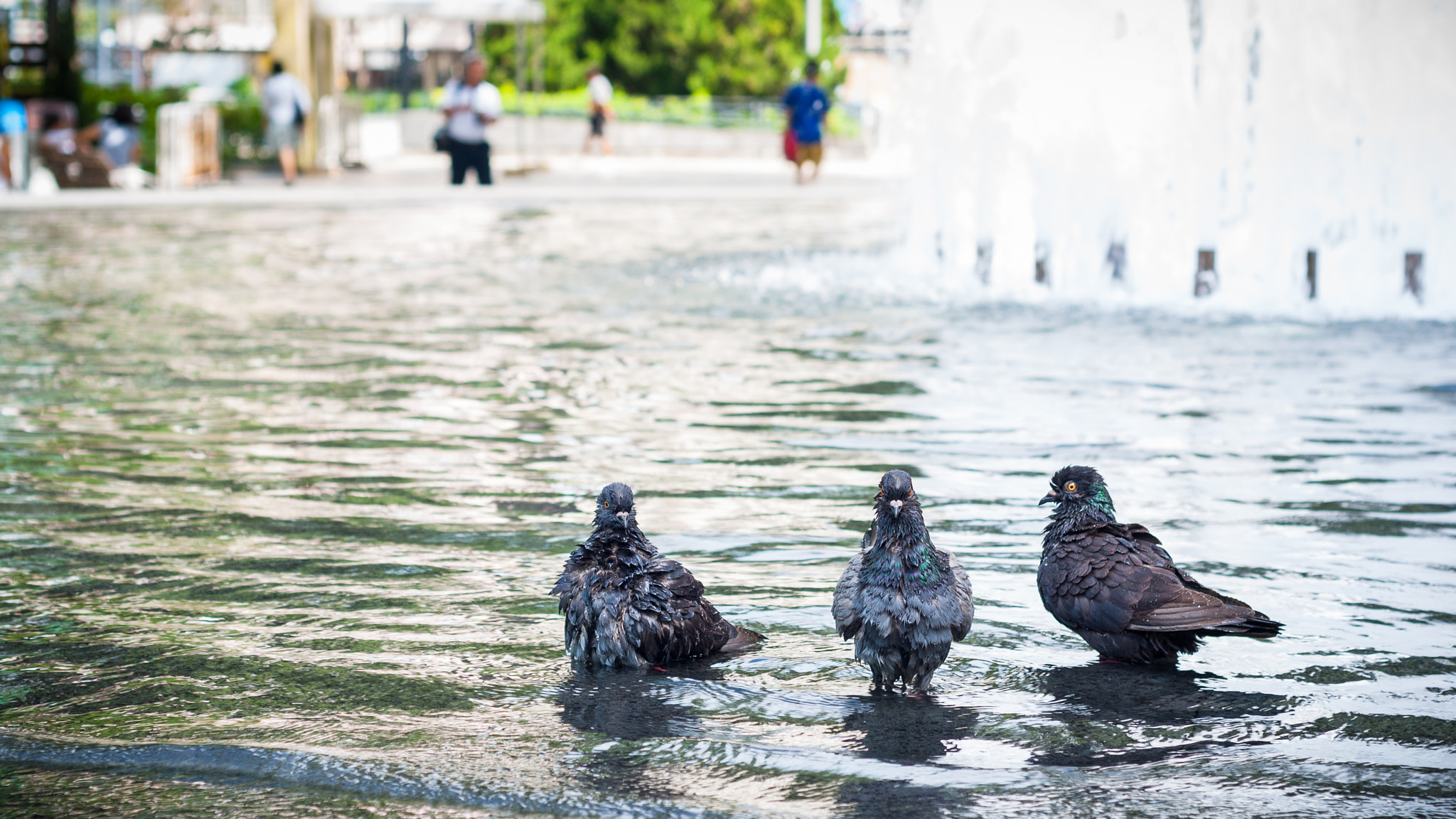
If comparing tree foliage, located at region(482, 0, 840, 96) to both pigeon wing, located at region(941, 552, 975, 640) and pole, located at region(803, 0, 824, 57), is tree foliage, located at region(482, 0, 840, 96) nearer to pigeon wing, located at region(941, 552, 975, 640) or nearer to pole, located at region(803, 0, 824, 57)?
pole, located at region(803, 0, 824, 57)

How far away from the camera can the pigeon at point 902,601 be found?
16.7 feet

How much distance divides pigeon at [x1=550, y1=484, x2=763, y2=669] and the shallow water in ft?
0.40

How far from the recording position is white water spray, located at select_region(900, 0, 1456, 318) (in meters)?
16.1

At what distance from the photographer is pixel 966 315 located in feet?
47.9

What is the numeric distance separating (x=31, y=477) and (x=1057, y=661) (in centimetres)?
513

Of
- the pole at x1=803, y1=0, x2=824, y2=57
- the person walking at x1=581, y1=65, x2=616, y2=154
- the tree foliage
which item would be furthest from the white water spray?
the tree foliage

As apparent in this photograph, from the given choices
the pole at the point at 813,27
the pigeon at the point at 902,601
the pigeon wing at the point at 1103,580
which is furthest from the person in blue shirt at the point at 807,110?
the pigeon at the point at 902,601

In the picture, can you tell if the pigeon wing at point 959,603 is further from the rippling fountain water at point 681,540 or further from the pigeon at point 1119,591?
the pigeon at point 1119,591

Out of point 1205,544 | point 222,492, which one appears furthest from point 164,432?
point 1205,544

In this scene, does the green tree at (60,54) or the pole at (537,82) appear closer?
the green tree at (60,54)

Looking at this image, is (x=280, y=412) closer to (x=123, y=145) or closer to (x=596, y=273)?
(x=596, y=273)

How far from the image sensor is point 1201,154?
17250 mm

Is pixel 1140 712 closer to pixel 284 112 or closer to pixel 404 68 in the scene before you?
pixel 284 112

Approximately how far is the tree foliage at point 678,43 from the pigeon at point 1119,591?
47.0 metres
